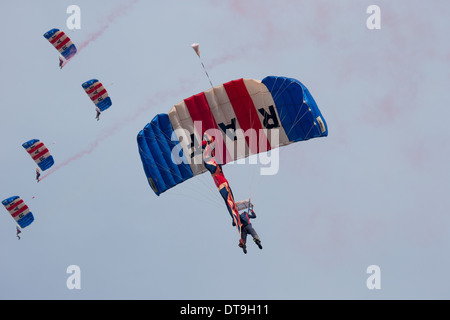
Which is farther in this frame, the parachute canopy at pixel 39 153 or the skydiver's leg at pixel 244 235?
the parachute canopy at pixel 39 153

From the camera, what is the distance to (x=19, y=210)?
4347cm

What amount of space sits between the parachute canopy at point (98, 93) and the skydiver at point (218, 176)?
14.4m

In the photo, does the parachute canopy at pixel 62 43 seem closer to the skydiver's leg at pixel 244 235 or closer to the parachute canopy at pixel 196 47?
the parachute canopy at pixel 196 47

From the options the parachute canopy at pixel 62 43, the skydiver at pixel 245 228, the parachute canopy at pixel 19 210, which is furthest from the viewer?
the parachute canopy at pixel 62 43

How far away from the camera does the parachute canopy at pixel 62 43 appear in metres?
45.2

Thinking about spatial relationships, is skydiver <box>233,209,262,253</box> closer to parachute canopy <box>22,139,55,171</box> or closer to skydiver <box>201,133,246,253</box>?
skydiver <box>201,133,246,253</box>

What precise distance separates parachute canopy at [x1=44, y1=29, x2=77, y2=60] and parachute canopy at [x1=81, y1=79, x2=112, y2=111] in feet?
7.38

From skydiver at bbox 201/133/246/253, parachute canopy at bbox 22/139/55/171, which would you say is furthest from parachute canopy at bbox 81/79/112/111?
skydiver at bbox 201/133/246/253

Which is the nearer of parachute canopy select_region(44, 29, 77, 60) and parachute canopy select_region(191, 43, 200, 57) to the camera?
parachute canopy select_region(191, 43, 200, 57)

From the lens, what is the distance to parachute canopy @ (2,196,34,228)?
43.2 m

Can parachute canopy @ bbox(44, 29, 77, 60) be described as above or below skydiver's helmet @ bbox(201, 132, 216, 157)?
above

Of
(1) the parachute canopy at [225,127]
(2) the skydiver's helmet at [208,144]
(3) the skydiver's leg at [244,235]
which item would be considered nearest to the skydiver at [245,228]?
(3) the skydiver's leg at [244,235]

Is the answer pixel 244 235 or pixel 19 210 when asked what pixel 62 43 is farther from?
pixel 244 235

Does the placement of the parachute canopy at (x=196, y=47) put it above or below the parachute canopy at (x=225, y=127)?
above
